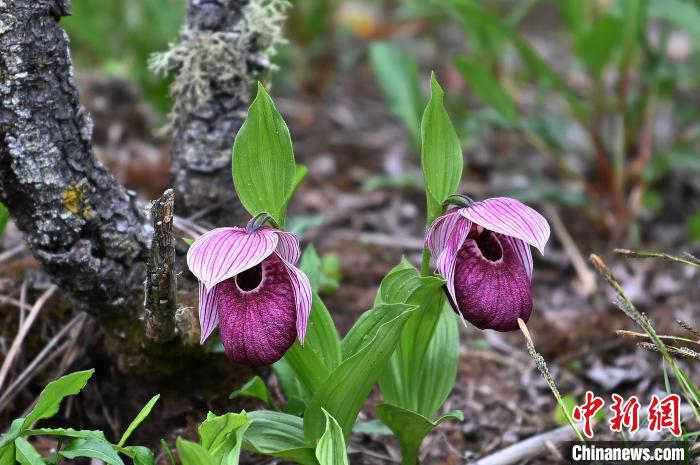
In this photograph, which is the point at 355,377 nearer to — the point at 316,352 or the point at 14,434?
the point at 316,352

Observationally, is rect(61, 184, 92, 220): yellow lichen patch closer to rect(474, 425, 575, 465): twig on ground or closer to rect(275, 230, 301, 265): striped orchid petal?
rect(275, 230, 301, 265): striped orchid petal

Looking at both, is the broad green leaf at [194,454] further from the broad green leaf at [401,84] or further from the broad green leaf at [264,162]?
the broad green leaf at [401,84]

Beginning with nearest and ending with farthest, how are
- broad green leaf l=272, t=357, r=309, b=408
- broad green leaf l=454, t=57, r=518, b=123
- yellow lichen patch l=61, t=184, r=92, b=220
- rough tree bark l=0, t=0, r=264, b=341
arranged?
rough tree bark l=0, t=0, r=264, b=341 < yellow lichen patch l=61, t=184, r=92, b=220 < broad green leaf l=272, t=357, r=309, b=408 < broad green leaf l=454, t=57, r=518, b=123

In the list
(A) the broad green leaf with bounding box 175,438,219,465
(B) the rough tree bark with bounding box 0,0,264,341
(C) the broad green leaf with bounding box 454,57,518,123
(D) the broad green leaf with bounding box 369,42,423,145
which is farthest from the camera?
(D) the broad green leaf with bounding box 369,42,423,145

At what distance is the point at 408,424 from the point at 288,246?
0.47 metres

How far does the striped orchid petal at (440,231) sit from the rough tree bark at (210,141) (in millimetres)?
685

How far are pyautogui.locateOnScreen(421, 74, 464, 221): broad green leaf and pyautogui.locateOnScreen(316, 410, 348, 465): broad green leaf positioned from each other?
460mm

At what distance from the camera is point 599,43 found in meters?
2.92

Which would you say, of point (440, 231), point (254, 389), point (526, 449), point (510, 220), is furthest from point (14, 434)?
point (526, 449)

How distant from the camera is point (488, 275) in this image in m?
1.40

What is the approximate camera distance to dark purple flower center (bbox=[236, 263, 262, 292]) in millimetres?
1422

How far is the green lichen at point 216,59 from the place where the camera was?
6.22 feet

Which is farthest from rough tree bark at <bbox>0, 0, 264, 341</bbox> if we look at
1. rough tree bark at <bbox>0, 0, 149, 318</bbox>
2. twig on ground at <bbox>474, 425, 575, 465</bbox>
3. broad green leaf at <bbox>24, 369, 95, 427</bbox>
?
twig on ground at <bbox>474, 425, 575, 465</bbox>

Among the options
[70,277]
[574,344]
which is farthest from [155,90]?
[574,344]
